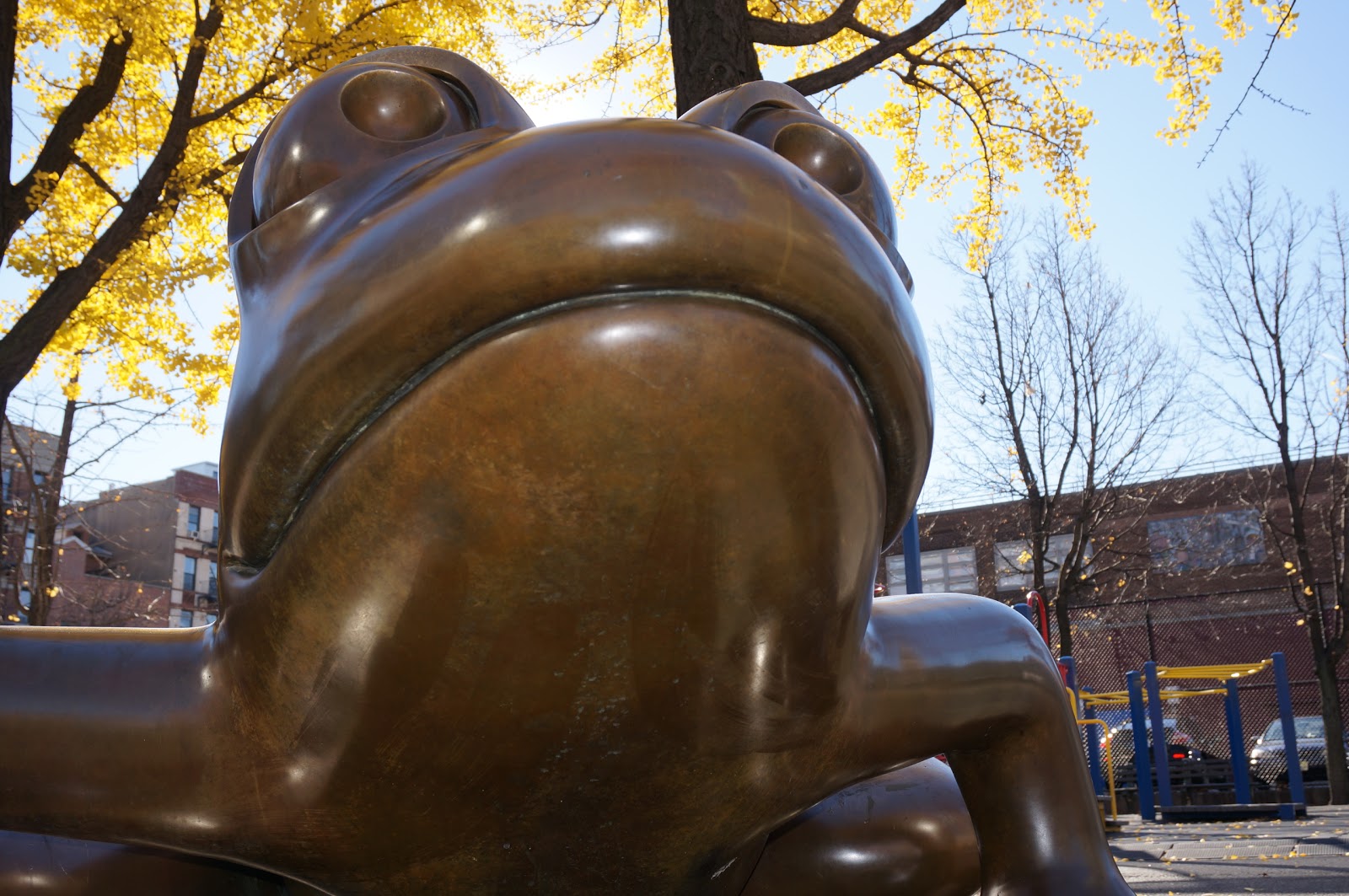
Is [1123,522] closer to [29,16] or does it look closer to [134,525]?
[29,16]

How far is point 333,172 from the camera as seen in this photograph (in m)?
0.66

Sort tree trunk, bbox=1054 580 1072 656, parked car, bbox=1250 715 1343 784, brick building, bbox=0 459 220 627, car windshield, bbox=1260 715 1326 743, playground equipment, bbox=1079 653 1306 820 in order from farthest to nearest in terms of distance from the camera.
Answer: brick building, bbox=0 459 220 627
car windshield, bbox=1260 715 1326 743
parked car, bbox=1250 715 1343 784
tree trunk, bbox=1054 580 1072 656
playground equipment, bbox=1079 653 1306 820

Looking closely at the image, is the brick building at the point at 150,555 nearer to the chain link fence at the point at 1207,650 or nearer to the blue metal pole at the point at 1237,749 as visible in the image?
the blue metal pole at the point at 1237,749

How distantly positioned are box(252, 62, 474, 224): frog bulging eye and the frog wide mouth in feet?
0.22

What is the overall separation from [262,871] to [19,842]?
17 centimetres

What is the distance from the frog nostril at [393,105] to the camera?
2.20 feet

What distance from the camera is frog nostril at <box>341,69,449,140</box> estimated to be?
2.20ft

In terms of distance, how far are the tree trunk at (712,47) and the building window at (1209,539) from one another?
20944 mm

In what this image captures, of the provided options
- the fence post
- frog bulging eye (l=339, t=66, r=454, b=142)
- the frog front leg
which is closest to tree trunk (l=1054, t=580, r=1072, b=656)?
the fence post

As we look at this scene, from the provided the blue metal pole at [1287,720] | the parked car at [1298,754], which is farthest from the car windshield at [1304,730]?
the blue metal pole at [1287,720]

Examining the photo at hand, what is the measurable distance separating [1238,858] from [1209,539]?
64.0 ft

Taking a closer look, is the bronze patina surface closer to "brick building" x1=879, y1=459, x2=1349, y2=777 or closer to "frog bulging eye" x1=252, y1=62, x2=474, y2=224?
"frog bulging eye" x1=252, y1=62, x2=474, y2=224

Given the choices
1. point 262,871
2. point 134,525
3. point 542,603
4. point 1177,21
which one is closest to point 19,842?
point 262,871

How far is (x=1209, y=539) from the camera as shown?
24.0 metres
